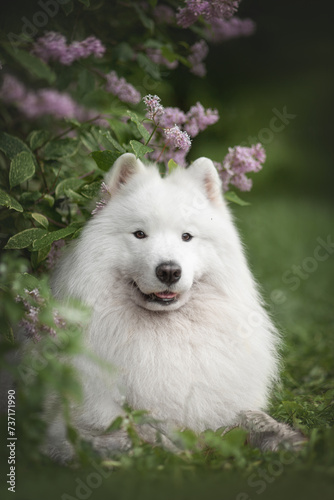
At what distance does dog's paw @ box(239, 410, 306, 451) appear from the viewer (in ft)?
7.83

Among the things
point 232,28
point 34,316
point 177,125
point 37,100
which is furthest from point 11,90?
point 34,316

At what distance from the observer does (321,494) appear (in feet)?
6.29

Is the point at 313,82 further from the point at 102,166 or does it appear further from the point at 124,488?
the point at 124,488

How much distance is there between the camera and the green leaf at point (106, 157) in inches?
114

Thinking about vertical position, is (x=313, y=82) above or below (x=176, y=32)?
below

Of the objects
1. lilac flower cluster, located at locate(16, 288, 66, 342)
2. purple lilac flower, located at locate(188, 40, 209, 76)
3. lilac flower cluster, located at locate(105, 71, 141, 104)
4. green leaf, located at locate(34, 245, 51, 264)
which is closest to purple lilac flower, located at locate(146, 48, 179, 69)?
purple lilac flower, located at locate(188, 40, 209, 76)

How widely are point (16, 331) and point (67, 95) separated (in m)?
2.69

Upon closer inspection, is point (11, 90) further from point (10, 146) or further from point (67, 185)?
point (67, 185)

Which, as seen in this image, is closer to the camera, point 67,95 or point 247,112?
point 67,95

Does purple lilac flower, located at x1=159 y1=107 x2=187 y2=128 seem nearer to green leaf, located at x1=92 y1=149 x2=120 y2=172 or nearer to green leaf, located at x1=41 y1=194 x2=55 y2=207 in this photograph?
green leaf, located at x1=92 y1=149 x2=120 y2=172

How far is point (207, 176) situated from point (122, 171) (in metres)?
0.45

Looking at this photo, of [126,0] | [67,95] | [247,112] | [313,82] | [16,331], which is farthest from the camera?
[313,82]

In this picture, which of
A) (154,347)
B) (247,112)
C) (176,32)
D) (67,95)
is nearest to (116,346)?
(154,347)

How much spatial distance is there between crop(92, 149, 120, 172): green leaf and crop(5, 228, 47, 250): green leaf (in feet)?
1.58
